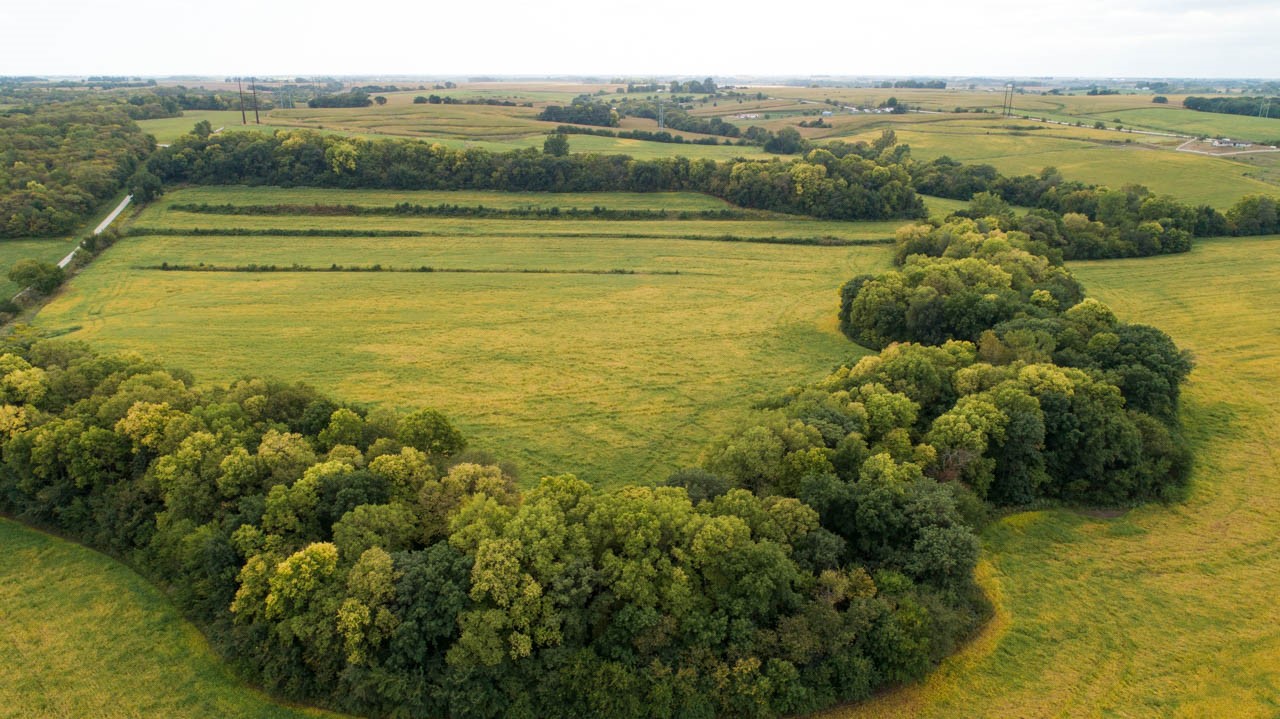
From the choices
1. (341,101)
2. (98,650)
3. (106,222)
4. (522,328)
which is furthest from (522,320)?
(341,101)

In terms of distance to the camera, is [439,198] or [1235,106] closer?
[439,198]

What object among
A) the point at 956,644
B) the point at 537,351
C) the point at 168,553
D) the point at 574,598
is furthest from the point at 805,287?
the point at 168,553

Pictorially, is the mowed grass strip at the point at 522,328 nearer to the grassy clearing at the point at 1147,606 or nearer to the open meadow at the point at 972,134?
the grassy clearing at the point at 1147,606

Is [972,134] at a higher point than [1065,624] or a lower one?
higher

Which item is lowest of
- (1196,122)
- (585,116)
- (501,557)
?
(501,557)

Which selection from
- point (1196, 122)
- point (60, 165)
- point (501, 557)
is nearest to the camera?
point (501, 557)

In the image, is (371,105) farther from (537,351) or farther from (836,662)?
(836,662)

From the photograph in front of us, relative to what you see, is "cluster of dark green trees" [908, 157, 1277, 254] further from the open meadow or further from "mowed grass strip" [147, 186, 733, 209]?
"mowed grass strip" [147, 186, 733, 209]

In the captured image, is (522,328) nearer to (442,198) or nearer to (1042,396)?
(1042,396)
